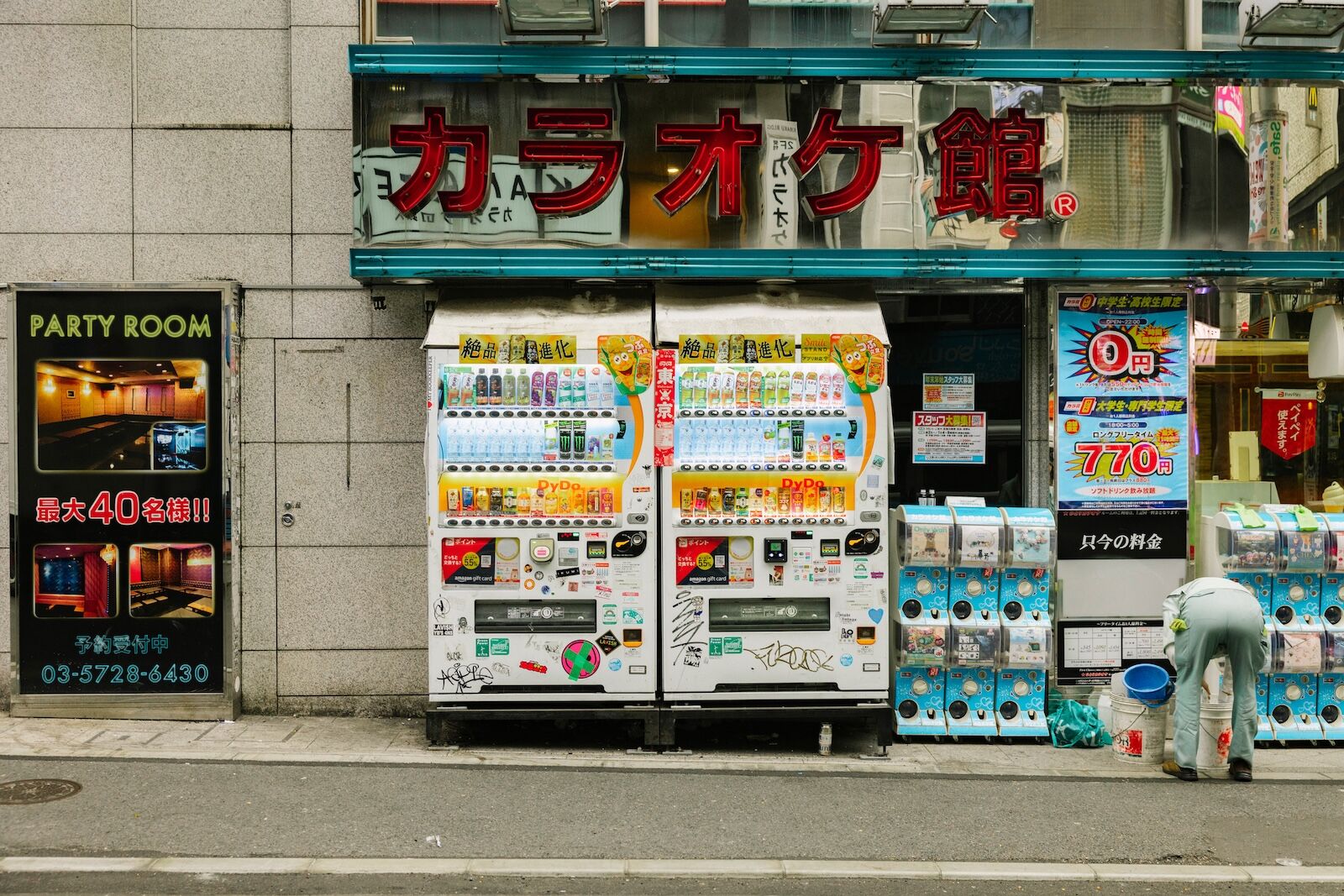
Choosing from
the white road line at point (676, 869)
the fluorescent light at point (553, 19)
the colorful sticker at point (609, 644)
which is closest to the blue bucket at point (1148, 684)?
the white road line at point (676, 869)

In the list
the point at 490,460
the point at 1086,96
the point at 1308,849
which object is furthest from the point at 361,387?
the point at 1308,849

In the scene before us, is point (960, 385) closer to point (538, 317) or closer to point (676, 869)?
point (538, 317)

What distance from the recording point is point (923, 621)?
9117 millimetres

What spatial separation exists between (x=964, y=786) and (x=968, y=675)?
4.63 ft

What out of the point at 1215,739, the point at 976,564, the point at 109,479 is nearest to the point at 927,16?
the point at 976,564

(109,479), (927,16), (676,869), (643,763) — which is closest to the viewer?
(676,869)

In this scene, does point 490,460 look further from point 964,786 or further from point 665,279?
point 964,786

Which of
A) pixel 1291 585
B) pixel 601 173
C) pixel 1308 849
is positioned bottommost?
pixel 1308 849

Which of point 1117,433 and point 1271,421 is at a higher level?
point 1271,421

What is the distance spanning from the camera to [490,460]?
8578 millimetres

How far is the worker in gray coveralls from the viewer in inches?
320

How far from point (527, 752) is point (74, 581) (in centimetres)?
413

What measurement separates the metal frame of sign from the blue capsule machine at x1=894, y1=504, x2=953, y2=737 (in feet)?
18.3

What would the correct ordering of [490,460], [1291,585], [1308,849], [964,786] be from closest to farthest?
1. [1308,849]
2. [964,786]
3. [490,460]
4. [1291,585]
